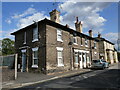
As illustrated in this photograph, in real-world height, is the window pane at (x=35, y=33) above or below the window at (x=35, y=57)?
above

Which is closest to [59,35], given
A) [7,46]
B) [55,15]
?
[55,15]

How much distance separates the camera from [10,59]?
415 inches

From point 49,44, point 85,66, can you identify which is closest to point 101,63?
point 85,66

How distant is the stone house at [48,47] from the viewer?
1263 centimetres

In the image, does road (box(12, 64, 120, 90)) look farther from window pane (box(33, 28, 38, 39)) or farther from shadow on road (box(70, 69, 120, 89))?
window pane (box(33, 28, 38, 39))

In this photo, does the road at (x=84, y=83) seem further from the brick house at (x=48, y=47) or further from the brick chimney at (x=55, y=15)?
the brick chimney at (x=55, y=15)

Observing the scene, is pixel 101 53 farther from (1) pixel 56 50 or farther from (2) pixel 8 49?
(2) pixel 8 49

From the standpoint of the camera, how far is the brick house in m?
12.6

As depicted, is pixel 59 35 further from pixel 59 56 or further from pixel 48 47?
pixel 48 47

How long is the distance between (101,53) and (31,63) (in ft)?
72.7

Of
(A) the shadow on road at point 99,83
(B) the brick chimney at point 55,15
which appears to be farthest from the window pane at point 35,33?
(A) the shadow on road at point 99,83

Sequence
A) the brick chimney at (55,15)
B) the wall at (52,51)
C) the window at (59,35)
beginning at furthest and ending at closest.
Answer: the brick chimney at (55,15) < the window at (59,35) < the wall at (52,51)

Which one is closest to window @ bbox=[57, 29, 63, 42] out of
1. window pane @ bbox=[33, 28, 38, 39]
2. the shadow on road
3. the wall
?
the wall

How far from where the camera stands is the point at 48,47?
12.6 meters
